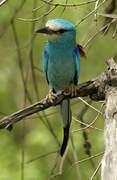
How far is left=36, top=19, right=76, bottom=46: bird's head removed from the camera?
168 inches

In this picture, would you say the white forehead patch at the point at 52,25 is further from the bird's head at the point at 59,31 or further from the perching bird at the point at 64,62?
the perching bird at the point at 64,62

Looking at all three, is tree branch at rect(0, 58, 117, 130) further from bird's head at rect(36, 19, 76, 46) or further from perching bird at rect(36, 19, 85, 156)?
perching bird at rect(36, 19, 85, 156)

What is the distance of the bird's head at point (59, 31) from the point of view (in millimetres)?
4270

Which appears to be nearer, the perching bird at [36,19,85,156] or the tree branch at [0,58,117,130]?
the tree branch at [0,58,117,130]

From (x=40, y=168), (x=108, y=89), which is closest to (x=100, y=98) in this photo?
(x=108, y=89)

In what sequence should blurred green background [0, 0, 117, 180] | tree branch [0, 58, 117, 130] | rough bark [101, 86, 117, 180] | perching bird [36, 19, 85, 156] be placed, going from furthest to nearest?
blurred green background [0, 0, 117, 180]
perching bird [36, 19, 85, 156]
tree branch [0, 58, 117, 130]
rough bark [101, 86, 117, 180]

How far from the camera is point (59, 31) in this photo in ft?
14.9

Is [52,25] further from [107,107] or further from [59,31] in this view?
[107,107]

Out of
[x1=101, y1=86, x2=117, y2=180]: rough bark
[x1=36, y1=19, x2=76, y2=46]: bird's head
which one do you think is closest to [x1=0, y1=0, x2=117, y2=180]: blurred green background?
[x1=36, y1=19, x2=76, y2=46]: bird's head

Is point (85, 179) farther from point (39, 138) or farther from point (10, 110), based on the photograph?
point (10, 110)

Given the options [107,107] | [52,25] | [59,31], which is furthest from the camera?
[59,31]

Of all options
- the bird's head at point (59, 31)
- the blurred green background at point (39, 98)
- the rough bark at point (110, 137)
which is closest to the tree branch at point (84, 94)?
the rough bark at point (110, 137)

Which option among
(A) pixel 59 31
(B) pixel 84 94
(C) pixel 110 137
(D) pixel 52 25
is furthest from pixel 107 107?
(A) pixel 59 31

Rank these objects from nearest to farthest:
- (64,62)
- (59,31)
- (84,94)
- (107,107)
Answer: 1. (107,107)
2. (84,94)
3. (59,31)
4. (64,62)
